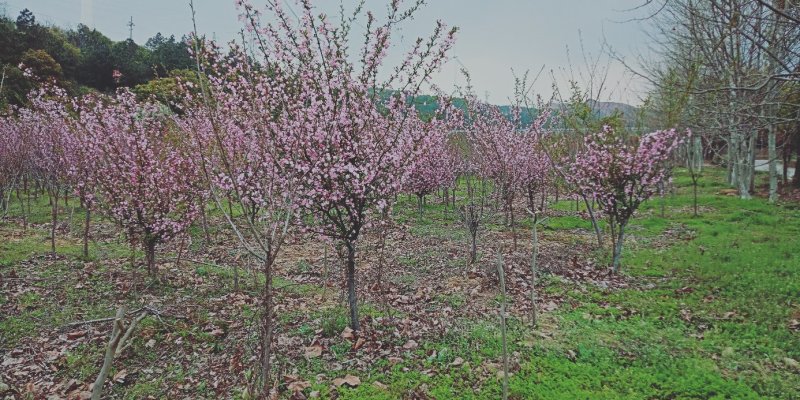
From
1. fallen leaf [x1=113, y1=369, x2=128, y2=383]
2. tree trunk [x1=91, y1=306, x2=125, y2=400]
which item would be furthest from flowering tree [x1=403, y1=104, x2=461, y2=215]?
tree trunk [x1=91, y1=306, x2=125, y2=400]

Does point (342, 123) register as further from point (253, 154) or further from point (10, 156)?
point (10, 156)

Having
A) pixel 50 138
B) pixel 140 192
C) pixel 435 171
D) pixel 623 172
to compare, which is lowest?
pixel 140 192

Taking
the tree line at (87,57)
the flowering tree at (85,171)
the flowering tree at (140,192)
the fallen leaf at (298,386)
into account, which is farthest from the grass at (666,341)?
the tree line at (87,57)

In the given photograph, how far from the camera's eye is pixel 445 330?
5609 millimetres

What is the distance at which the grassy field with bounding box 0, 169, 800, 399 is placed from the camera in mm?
4387

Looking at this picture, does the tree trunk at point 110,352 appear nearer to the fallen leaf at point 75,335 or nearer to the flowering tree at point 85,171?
the fallen leaf at point 75,335

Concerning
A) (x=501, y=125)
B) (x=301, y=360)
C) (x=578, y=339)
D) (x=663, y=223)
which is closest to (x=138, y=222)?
(x=301, y=360)

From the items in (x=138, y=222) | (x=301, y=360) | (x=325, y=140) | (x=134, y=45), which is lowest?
(x=301, y=360)

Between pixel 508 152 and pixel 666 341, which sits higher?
pixel 508 152

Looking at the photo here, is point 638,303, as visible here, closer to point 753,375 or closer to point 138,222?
point 753,375

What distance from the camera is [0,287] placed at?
731 centimetres

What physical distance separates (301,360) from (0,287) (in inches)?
248

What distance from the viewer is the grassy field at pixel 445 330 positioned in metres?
4.39

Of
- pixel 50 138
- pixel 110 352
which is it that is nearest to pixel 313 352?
pixel 110 352
